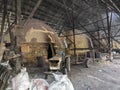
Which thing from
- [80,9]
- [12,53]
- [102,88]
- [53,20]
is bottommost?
[102,88]

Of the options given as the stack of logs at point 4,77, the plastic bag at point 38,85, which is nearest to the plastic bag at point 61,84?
the plastic bag at point 38,85

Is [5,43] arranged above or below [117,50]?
above

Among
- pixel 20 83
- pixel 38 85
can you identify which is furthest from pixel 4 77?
pixel 38 85

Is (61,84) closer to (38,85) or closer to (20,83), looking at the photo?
(38,85)

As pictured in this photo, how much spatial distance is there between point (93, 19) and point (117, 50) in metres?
3.31

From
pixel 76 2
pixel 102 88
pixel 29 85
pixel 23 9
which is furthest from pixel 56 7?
pixel 29 85

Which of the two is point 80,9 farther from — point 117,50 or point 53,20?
point 117,50

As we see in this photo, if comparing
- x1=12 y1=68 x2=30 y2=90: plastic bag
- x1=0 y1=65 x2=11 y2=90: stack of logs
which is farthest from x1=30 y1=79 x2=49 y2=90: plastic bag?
x1=0 y1=65 x2=11 y2=90: stack of logs

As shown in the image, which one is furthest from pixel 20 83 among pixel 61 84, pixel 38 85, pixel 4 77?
pixel 61 84

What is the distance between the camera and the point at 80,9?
8.77 metres

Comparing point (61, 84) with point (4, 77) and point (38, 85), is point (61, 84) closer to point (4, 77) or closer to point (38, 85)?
point (38, 85)

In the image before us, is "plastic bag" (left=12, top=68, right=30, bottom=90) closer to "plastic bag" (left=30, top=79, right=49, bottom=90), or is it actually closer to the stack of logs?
"plastic bag" (left=30, top=79, right=49, bottom=90)

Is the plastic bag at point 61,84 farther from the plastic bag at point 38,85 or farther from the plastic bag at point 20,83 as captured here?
the plastic bag at point 20,83

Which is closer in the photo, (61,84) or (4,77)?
(61,84)
